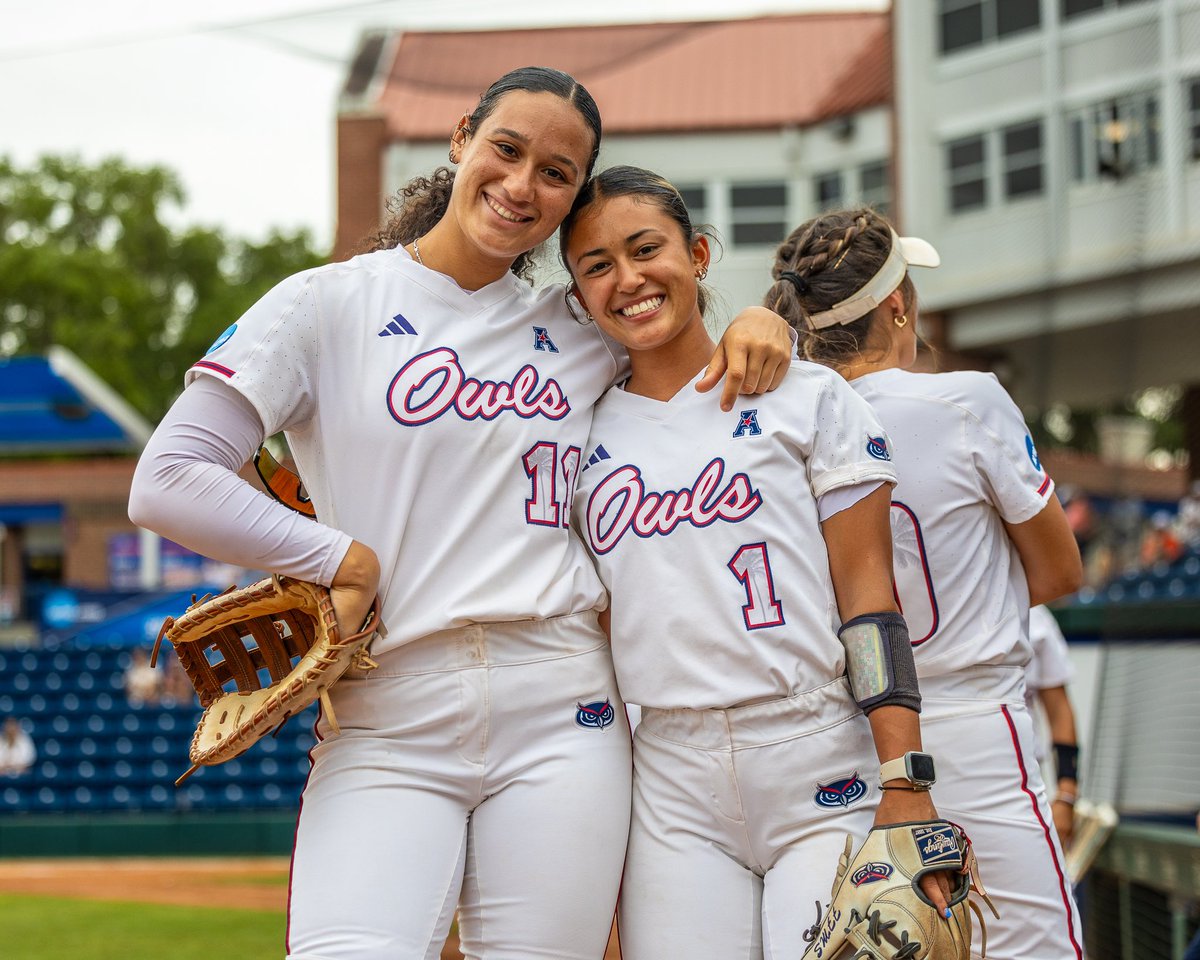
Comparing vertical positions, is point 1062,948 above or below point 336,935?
below

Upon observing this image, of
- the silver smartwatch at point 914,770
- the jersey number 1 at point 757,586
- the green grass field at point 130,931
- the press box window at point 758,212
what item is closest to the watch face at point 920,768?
the silver smartwatch at point 914,770

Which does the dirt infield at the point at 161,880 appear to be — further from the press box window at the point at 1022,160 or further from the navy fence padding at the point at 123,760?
the press box window at the point at 1022,160

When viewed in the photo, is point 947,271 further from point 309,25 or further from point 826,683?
point 826,683


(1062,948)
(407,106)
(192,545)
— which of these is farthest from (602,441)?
(407,106)

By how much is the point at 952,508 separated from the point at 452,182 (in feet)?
3.83

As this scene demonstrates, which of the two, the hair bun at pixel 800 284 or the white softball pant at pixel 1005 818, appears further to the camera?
the hair bun at pixel 800 284

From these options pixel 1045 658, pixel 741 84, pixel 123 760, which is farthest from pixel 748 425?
pixel 741 84

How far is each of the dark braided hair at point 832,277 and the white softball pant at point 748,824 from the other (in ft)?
2.65

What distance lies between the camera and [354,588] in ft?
7.34

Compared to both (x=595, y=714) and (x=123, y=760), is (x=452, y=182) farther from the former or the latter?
(x=123, y=760)

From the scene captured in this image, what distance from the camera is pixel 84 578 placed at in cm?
3161

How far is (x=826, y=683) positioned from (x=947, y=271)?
14.7 metres

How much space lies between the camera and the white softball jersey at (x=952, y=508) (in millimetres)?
2660

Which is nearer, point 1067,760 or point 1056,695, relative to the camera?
point 1067,760
